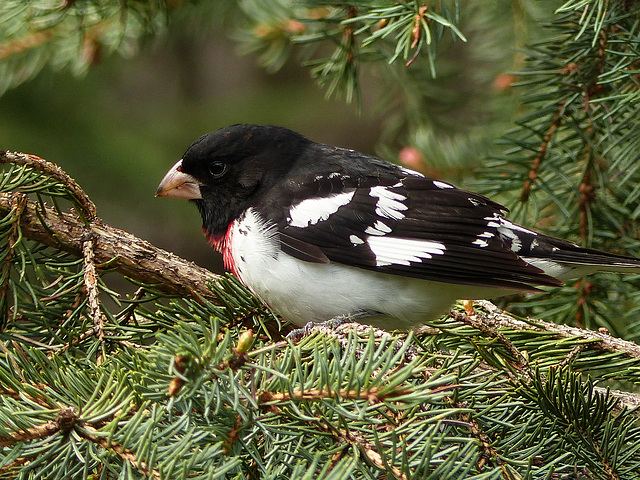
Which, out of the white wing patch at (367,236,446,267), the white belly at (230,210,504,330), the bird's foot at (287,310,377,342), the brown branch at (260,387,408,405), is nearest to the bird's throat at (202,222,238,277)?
the white belly at (230,210,504,330)

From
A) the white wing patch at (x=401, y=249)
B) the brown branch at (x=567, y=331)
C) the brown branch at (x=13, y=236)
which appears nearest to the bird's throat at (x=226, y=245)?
the white wing patch at (x=401, y=249)

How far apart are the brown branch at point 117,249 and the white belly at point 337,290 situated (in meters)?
0.17

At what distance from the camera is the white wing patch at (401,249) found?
1927mm

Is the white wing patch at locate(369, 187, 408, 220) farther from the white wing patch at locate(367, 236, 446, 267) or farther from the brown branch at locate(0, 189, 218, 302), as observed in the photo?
the brown branch at locate(0, 189, 218, 302)

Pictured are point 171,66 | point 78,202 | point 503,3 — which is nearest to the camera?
point 78,202

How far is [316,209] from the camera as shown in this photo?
2.10 m

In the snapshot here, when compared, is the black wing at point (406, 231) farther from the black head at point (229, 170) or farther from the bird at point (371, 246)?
the black head at point (229, 170)

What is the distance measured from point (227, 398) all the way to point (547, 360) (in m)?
0.97

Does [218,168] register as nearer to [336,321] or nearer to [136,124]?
[336,321]

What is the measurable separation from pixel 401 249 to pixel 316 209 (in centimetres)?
30

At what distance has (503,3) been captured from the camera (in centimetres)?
290

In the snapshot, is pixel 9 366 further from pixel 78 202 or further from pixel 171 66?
pixel 171 66

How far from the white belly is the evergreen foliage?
0.06 m

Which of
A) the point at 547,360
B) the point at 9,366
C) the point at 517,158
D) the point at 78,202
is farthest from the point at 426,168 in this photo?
the point at 9,366
